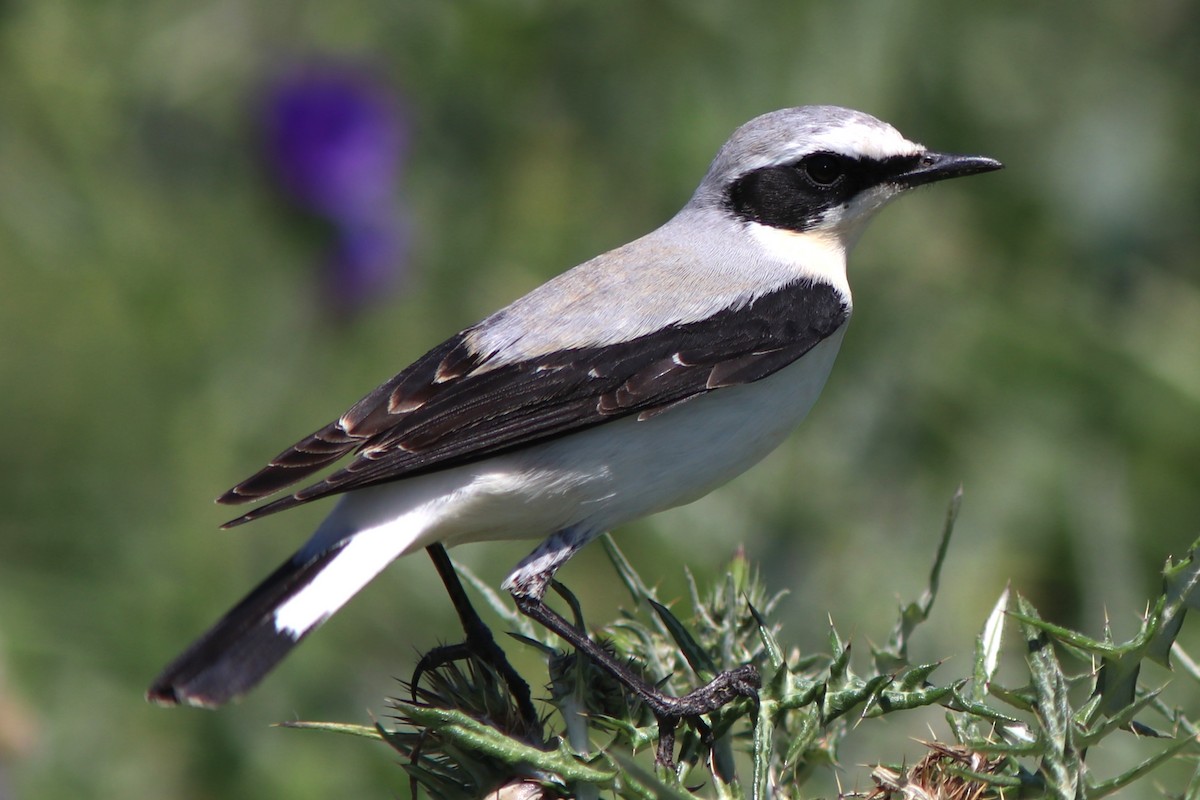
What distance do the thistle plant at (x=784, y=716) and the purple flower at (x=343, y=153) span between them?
12.3 feet

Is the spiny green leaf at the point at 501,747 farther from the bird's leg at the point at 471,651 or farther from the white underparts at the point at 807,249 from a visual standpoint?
the white underparts at the point at 807,249

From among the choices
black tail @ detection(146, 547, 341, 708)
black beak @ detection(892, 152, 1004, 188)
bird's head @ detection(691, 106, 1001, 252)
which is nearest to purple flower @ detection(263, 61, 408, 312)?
bird's head @ detection(691, 106, 1001, 252)

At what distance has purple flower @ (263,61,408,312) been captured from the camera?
6359 mm

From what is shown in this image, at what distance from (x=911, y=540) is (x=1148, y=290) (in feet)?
5.11

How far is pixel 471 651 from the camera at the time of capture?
3068mm

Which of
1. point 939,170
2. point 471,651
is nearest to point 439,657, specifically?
point 471,651

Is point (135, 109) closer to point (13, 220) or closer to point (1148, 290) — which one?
point (13, 220)

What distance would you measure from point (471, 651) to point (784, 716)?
30.2 inches

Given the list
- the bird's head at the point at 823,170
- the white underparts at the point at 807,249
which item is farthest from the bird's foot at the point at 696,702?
the bird's head at the point at 823,170

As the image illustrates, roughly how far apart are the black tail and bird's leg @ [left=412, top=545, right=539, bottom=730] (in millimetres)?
268

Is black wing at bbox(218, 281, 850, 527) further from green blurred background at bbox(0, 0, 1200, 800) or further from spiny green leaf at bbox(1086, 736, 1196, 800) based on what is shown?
spiny green leaf at bbox(1086, 736, 1196, 800)

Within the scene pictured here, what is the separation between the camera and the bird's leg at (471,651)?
2.86 m

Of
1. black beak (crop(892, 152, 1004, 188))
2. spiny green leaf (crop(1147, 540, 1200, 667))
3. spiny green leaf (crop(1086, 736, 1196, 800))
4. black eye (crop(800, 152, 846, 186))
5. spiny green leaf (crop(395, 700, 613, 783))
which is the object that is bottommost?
spiny green leaf (crop(1086, 736, 1196, 800))

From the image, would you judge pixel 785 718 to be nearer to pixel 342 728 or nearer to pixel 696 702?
pixel 696 702
